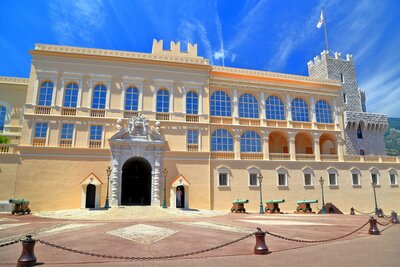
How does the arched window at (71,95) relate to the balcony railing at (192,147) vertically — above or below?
above

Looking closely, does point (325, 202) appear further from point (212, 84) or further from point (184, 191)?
point (212, 84)

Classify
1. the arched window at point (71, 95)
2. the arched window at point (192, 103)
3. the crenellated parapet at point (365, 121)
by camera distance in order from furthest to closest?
1. the crenellated parapet at point (365, 121)
2. the arched window at point (192, 103)
3. the arched window at point (71, 95)

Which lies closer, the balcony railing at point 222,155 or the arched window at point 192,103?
the balcony railing at point 222,155

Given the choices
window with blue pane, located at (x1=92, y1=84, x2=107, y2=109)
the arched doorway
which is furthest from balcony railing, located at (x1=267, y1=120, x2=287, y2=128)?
window with blue pane, located at (x1=92, y1=84, x2=107, y2=109)

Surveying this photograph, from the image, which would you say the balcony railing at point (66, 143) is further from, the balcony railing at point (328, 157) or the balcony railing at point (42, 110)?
the balcony railing at point (328, 157)

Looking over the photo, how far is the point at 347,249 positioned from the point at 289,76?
2953cm

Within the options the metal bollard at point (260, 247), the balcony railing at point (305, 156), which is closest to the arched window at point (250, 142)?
the balcony railing at point (305, 156)

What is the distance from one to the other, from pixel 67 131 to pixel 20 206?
25.3 ft

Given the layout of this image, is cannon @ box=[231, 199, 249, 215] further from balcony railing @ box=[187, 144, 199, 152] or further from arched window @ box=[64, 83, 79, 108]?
arched window @ box=[64, 83, 79, 108]

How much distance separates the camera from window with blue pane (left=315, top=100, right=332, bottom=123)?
3572 cm

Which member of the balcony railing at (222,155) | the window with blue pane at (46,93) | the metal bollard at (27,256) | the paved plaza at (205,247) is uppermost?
the window with blue pane at (46,93)

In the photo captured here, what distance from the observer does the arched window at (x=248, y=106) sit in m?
33.0

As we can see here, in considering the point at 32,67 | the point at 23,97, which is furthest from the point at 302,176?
the point at 23,97

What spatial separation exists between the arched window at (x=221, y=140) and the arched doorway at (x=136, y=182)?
7425 mm
